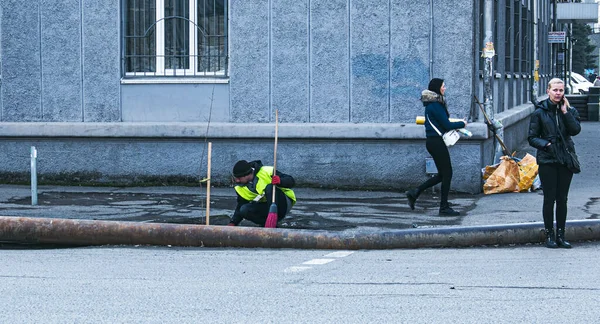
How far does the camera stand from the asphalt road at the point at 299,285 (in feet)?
22.6

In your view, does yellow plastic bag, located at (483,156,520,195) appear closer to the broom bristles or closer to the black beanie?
the black beanie

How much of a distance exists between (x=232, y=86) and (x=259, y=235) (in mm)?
5105

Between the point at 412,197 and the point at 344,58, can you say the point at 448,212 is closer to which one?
the point at 412,197

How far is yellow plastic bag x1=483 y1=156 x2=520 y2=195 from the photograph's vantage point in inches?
565

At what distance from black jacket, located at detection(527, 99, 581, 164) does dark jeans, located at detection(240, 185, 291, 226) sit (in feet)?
9.06

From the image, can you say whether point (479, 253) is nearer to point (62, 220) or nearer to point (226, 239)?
point (226, 239)

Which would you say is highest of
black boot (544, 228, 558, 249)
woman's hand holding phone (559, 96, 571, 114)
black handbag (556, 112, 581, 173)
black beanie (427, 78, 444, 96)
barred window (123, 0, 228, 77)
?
barred window (123, 0, 228, 77)

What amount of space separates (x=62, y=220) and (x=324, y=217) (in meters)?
2.99

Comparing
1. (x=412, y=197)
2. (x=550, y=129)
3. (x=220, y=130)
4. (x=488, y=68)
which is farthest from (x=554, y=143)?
(x=220, y=130)

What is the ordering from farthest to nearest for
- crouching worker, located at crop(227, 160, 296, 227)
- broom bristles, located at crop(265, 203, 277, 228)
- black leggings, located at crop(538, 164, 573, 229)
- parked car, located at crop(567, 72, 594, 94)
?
parked car, located at crop(567, 72, 594, 94), crouching worker, located at crop(227, 160, 296, 227), broom bristles, located at crop(265, 203, 277, 228), black leggings, located at crop(538, 164, 573, 229)

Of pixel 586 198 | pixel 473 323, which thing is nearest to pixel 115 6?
pixel 586 198

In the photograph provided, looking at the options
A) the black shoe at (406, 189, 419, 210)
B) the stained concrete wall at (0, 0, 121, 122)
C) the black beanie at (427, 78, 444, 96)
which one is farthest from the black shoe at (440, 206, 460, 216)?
the stained concrete wall at (0, 0, 121, 122)

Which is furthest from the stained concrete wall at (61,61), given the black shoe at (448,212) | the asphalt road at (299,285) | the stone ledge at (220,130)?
the black shoe at (448,212)

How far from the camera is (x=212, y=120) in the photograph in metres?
15.3
